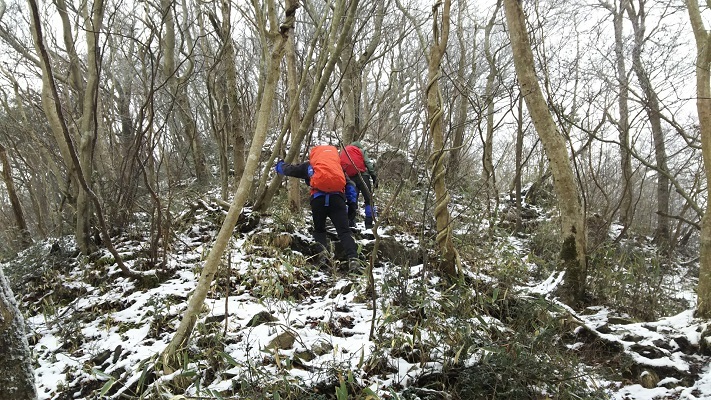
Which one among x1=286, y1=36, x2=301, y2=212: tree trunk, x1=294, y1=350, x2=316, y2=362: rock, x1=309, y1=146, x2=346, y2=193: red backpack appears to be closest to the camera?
x1=294, y1=350, x2=316, y2=362: rock

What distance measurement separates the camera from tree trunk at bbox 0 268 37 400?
70.4 inches

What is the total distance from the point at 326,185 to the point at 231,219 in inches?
72.5

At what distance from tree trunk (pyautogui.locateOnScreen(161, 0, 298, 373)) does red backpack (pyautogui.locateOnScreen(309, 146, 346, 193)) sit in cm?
164

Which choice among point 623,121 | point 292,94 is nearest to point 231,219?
point 292,94

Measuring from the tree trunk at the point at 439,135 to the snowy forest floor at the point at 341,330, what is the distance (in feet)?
0.83

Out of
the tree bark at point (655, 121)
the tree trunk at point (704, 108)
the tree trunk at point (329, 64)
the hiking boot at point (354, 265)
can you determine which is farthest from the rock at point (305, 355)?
the tree bark at point (655, 121)

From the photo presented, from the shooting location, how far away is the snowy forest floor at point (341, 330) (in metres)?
2.56

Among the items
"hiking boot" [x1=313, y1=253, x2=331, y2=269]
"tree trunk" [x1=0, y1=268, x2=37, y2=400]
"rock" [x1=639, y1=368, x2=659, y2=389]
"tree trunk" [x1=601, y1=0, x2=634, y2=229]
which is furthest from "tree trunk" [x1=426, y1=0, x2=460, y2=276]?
"tree trunk" [x1=0, y1=268, x2=37, y2=400]

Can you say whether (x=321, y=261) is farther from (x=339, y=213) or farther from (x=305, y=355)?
(x=305, y=355)

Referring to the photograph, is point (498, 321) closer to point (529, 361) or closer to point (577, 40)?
point (529, 361)

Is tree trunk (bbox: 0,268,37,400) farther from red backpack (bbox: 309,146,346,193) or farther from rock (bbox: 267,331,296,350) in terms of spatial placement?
red backpack (bbox: 309,146,346,193)

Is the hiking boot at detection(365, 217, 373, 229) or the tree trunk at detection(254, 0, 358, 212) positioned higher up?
the tree trunk at detection(254, 0, 358, 212)

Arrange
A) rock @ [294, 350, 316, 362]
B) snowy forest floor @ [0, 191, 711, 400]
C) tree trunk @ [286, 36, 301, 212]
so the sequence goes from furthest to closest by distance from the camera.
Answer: tree trunk @ [286, 36, 301, 212] → rock @ [294, 350, 316, 362] → snowy forest floor @ [0, 191, 711, 400]

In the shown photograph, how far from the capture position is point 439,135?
3.84 m
